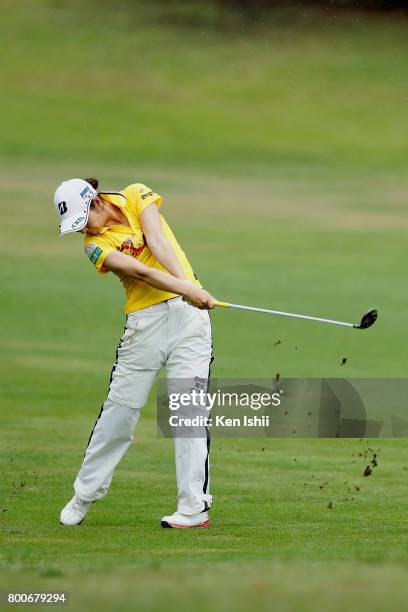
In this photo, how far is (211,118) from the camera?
50125mm

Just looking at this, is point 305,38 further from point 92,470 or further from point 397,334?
point 92,470

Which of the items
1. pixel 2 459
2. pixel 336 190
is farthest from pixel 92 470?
pixel 336 190

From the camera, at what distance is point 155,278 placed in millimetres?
8305

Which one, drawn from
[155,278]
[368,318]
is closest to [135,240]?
[155,278]

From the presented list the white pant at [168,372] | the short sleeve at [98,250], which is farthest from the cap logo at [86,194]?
the white pant at [168,372]

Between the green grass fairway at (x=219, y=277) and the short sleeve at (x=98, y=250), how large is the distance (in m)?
1.51

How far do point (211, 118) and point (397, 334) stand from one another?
30.0 meters

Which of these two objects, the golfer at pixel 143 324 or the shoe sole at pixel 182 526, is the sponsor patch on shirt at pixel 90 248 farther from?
the shoe sole at pixel 182 526

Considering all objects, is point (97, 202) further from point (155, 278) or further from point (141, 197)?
point (155, 278)

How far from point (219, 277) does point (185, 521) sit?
1774cm

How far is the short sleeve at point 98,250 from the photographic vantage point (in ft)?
27.5

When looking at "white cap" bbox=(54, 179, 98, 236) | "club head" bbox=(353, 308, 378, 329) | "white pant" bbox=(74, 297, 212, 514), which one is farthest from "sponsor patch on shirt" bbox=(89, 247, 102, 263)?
"club head" bbox=(353, 308, 378, 329)

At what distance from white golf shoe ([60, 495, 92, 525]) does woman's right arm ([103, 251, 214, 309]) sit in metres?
1.38

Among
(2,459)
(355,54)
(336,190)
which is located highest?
(355,54)
